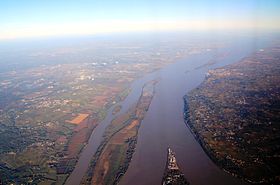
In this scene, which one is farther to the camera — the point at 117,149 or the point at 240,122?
the point at 240,122

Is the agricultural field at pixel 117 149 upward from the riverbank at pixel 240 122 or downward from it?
downward

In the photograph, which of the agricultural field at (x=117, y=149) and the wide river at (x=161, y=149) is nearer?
the wide river at (x=161, y=149)

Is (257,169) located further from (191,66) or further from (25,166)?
(191,66)

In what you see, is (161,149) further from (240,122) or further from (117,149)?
(240,122)

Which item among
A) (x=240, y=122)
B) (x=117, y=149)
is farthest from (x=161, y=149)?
(x=240, y=122)

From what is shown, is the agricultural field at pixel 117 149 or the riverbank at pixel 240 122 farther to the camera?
the agricultural field at pixel 117 149

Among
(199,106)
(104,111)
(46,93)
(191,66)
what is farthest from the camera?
(191,66)

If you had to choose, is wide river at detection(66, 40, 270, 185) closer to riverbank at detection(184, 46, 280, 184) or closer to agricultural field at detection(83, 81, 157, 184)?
agricultural field at detection(83, 81, 157, 184)

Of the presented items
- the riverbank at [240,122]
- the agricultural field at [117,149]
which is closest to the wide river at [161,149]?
the agricultural field at [117,149]

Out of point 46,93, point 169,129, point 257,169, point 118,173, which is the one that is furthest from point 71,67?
point 257,169

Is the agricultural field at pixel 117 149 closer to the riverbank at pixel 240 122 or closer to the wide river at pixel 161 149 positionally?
the wide river at pixel 161 149

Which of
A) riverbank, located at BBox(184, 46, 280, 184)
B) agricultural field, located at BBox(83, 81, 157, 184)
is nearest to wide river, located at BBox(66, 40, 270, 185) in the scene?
agricultural field, located at BBox(83, 81, 157, 184)
